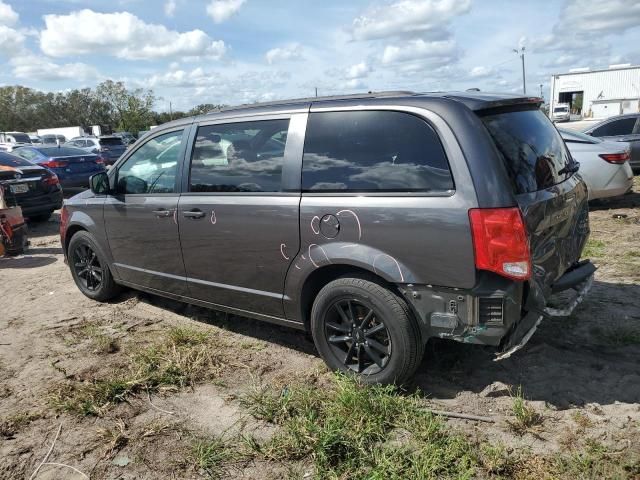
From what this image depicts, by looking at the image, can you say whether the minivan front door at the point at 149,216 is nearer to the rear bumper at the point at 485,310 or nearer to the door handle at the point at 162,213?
the door handle at the point at 162,213

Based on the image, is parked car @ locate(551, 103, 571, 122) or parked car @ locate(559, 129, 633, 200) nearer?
parked car @ locate(559, 129, 633, 200)

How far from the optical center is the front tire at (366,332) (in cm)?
316

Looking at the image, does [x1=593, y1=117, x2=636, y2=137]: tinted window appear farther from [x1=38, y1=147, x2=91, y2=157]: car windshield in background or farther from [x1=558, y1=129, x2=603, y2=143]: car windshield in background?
[x1=38, y1=147, x2=91, y2=157]: car windshield in background

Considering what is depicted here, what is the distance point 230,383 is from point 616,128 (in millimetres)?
10987

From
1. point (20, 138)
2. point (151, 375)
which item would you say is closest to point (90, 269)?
point (151, 375)

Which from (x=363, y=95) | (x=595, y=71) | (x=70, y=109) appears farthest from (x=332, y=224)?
(x=70, y=109)

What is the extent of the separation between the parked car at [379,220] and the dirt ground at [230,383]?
1.43 feet

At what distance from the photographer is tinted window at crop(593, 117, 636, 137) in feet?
37.1

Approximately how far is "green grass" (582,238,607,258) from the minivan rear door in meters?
2.70

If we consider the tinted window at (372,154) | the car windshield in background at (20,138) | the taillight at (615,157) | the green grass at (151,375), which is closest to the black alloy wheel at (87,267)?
the green grass at (151,375)

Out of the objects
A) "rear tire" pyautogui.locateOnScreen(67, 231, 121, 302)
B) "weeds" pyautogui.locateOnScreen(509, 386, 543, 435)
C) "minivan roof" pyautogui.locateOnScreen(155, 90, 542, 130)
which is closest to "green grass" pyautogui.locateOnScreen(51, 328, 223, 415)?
"rear tire" pyautogui.locateOnScreen(67, 231, 121, 302)

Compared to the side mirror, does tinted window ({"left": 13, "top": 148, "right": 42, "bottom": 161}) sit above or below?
above

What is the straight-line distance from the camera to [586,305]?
15.3 feet

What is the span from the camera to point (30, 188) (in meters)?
9.74
